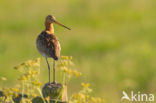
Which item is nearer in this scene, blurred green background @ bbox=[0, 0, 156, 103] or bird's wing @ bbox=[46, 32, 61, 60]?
bird's wing @ bbox=[46, 32, 61, 60]

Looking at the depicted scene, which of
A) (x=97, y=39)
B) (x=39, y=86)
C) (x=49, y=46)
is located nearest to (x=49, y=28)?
(x=49, y=46)

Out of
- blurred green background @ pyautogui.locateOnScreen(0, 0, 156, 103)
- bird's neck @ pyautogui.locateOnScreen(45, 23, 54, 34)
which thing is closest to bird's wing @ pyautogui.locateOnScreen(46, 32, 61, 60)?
bird's neck @ pyautogui.locateOnScreen(45, 23, 54, 34)

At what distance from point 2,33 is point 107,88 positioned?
15.8 ft

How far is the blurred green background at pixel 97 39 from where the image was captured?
932 cm

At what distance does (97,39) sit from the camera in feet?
41.2

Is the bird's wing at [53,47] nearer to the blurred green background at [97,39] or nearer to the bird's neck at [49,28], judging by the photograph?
the bird's neck at [49,28]

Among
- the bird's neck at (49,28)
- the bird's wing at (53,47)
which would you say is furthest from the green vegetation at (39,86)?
the bird's neck at (49,28)

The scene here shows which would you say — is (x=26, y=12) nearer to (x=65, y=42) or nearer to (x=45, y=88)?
(x=65, y=42)

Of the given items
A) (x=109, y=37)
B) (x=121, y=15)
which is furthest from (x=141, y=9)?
(x=109, y=37)

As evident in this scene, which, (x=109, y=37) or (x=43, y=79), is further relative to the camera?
(x=109, y=37)

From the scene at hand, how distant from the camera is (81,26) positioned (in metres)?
14.2

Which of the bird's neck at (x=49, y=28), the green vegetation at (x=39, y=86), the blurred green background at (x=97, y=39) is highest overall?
the blurred green background at (x=97, y=39)

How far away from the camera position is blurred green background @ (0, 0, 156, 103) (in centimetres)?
932

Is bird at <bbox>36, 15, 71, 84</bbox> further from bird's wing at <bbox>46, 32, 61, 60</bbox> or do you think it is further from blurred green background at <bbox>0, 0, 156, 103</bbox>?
blurred green background at <bbox>0, 0, 156, 103</bbox>
